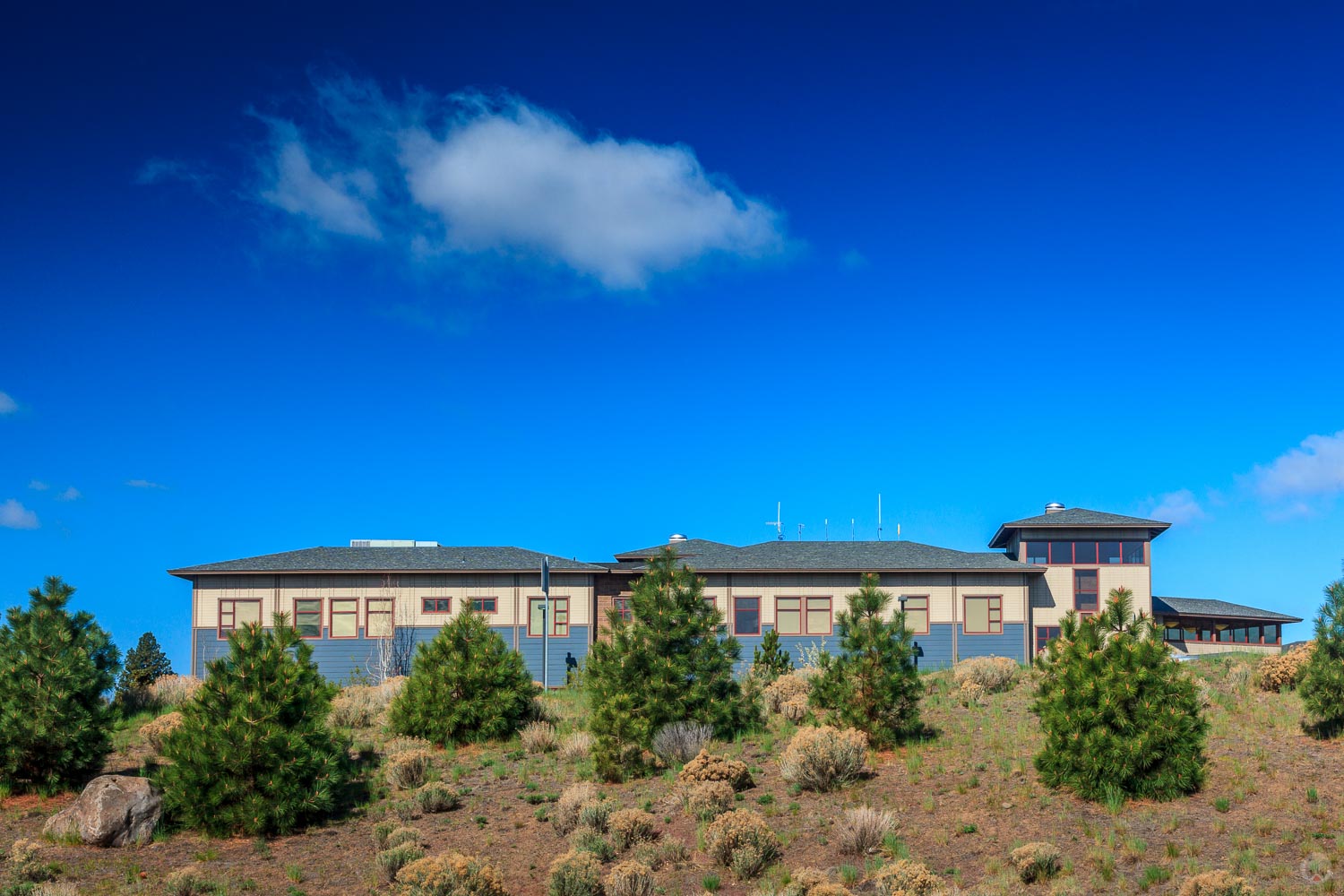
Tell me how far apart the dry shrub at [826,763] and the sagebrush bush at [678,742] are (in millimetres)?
2116

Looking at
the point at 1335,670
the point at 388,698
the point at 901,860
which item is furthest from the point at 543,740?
the point at 1335,670

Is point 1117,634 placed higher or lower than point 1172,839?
higher

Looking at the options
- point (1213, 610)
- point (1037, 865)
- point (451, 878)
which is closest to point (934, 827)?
point (1037, 865)

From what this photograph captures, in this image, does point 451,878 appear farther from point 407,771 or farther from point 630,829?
point 407,771

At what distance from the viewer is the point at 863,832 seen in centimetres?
1329

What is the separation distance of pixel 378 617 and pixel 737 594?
12794mm

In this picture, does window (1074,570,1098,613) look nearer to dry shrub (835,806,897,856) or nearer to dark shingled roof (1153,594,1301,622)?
dark shingled roof (1153,594,1301,622)

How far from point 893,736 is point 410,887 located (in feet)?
A: 29.7

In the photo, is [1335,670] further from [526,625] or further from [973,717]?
[526,625]

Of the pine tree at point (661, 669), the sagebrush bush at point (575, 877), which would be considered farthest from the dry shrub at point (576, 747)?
the sagebrush bush at point (575, 877)

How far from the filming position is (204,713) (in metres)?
16.0

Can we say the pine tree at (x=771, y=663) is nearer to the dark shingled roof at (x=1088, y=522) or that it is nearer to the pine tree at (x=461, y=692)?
the pine tree at (x=461, y=692)

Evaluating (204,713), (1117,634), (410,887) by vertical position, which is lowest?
(410,887)

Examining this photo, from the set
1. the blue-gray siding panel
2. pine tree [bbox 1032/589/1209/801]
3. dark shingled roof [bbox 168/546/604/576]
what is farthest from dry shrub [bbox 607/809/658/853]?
the blue-gray siding panel
